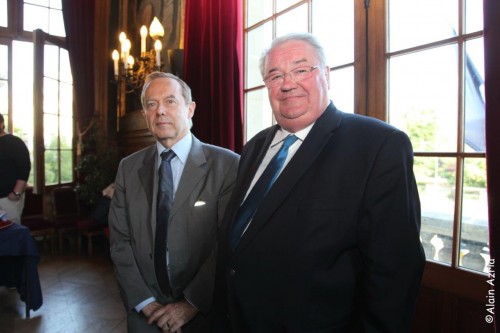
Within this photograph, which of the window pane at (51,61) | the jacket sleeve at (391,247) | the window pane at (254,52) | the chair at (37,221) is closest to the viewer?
the jacket sleeve at (391,247)

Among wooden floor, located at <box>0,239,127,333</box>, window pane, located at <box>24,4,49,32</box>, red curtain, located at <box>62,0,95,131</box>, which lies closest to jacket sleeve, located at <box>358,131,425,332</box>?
wooden floor, located at <box>0,239,127,333</box>

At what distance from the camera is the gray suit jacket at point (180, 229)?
1.55 metres

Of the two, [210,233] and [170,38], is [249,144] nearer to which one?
[210,233]

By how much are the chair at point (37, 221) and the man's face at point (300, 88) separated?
17.9 feet

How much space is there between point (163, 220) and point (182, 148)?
14.9 inches

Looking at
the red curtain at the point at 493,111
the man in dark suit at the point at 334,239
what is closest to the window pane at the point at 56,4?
the man in dark suit at the point at 334,239

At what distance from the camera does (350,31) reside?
2.19 metres

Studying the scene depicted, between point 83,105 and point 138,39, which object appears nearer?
point 138,39

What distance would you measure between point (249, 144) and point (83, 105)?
5.43 m

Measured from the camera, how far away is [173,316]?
1516 mm

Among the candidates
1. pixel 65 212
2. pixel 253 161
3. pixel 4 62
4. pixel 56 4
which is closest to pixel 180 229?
pixel 253 161

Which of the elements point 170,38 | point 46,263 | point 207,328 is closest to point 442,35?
point 207,328

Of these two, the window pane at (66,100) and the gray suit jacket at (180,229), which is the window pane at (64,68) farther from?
the gray suit jacket at (180,229)

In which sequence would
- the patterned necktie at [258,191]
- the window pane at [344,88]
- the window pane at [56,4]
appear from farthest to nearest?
the window pane at [56,4], the window pane at [344,88], the patterned necktie at [258,191]
